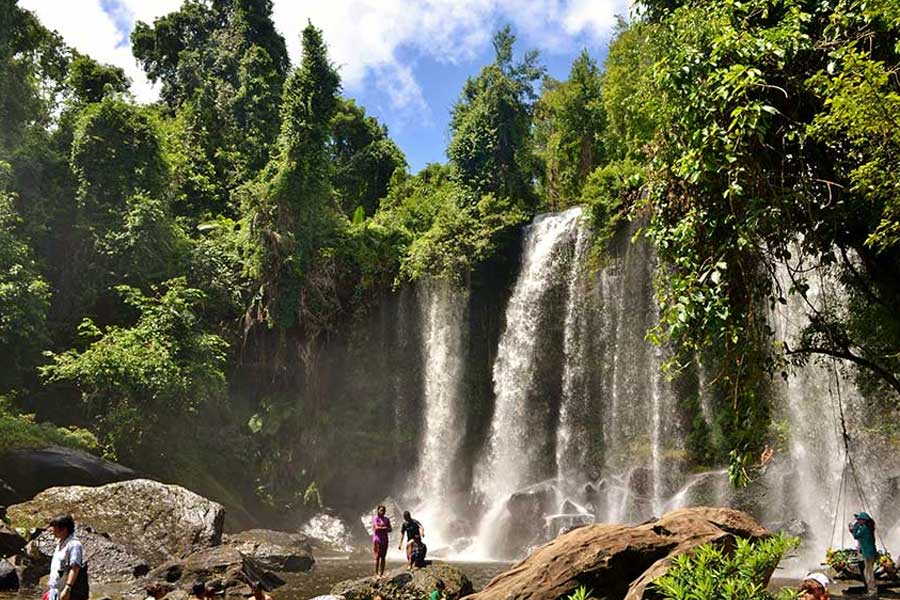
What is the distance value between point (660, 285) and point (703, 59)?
2.44 m

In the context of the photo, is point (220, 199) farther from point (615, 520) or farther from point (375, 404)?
point (615, 520)

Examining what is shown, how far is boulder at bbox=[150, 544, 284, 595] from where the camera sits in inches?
471

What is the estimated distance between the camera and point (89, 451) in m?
19.3

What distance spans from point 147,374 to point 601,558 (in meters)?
16.0

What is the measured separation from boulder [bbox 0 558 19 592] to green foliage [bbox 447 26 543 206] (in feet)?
65.4

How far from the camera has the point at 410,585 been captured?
1081 centimetres

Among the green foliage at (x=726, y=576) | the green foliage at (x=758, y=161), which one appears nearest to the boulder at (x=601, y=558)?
the green foliage at (x=758, y=161)

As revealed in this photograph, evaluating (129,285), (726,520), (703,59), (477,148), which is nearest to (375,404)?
(129,285)

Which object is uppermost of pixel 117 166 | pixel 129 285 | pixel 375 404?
pixel 117 166

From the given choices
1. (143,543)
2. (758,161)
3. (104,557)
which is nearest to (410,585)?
(104,557)

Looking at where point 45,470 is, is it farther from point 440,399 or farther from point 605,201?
point 605,201

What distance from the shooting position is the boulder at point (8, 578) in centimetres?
1119

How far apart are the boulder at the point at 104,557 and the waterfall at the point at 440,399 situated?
1032 centimetres

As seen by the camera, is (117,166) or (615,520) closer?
(615,520)
